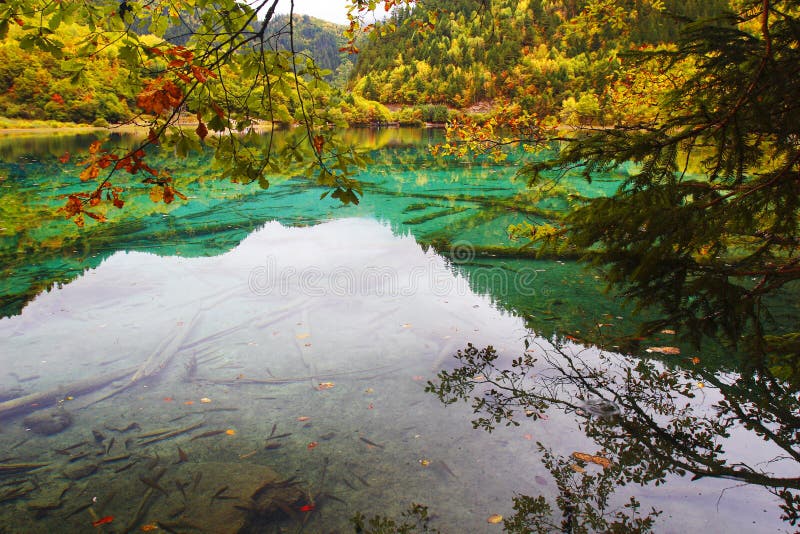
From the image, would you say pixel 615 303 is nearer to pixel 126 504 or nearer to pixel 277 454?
pixel 277 454

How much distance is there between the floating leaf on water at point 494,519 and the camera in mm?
2821

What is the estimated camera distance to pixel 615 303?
6172 mm

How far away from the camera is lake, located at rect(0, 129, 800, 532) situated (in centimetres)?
295

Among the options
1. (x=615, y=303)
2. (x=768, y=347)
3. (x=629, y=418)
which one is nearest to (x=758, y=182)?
(x=768, y=347)

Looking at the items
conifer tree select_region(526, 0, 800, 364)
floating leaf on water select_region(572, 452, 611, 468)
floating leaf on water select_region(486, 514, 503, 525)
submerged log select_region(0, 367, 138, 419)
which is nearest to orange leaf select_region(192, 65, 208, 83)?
conifer tree select_region(526, 0, 800, 364)

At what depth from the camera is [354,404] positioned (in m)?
4.04

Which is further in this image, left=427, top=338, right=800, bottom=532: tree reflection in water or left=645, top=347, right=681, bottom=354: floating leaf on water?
left=645, top=347, right=681, bottom=354: floating leaf on water

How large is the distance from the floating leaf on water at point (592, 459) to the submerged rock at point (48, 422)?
12.8 ft

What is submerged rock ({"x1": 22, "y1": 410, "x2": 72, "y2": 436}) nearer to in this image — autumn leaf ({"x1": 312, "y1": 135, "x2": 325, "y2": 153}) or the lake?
the lake

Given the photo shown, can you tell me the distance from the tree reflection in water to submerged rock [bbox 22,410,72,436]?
301cm

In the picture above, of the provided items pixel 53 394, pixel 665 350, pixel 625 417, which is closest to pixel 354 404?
pixel 625 417

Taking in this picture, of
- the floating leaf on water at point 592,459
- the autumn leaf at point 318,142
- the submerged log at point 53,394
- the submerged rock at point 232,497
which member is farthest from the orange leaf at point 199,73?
the submerged log at point 53,394

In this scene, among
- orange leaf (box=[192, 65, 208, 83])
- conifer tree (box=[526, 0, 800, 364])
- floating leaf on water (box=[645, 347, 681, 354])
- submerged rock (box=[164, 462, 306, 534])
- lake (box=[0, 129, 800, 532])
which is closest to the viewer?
orange leaf (box=[192, 65, 208, 83])

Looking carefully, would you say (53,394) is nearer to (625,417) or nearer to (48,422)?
(48,422)
